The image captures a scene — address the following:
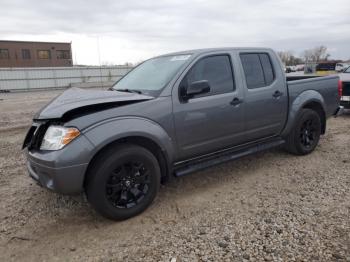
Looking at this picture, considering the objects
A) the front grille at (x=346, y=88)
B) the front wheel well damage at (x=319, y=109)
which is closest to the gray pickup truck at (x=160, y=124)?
the front wheel well damage at (x=319, y=109)

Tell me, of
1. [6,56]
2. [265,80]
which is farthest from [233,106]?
[6,56]

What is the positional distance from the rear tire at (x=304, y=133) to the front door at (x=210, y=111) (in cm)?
135

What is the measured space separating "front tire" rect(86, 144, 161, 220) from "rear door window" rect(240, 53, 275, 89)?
201 cm

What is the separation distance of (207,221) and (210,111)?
1.37 metres

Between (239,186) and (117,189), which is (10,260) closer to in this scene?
(117,189)

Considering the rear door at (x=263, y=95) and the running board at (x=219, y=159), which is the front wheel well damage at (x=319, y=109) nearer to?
the rear door at (x=263, y=95)

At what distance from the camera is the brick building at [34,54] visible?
5122 cm

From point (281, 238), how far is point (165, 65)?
2.58 m

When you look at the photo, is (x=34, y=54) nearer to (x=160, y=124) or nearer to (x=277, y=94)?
(x=277, y=94)

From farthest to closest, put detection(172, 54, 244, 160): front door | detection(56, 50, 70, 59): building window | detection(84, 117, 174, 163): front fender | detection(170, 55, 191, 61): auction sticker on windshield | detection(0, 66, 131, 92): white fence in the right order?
detection(56, 50, 70, 59): building window < detection(0, 66, 131, 92): white fence < detection(170, 55, 191, 61): auction sticker on windshield < detection(172, 54, 244, 160): front door < detection(84, 117, 174, 163): front fender

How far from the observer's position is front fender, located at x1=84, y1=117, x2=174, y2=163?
10.2 feet

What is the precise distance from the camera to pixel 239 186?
4270 mm

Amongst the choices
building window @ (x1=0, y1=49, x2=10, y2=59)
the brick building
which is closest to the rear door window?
the brick building

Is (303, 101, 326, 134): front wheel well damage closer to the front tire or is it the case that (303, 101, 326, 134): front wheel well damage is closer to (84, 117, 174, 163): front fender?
(84, 117, 174, 163): front fender
